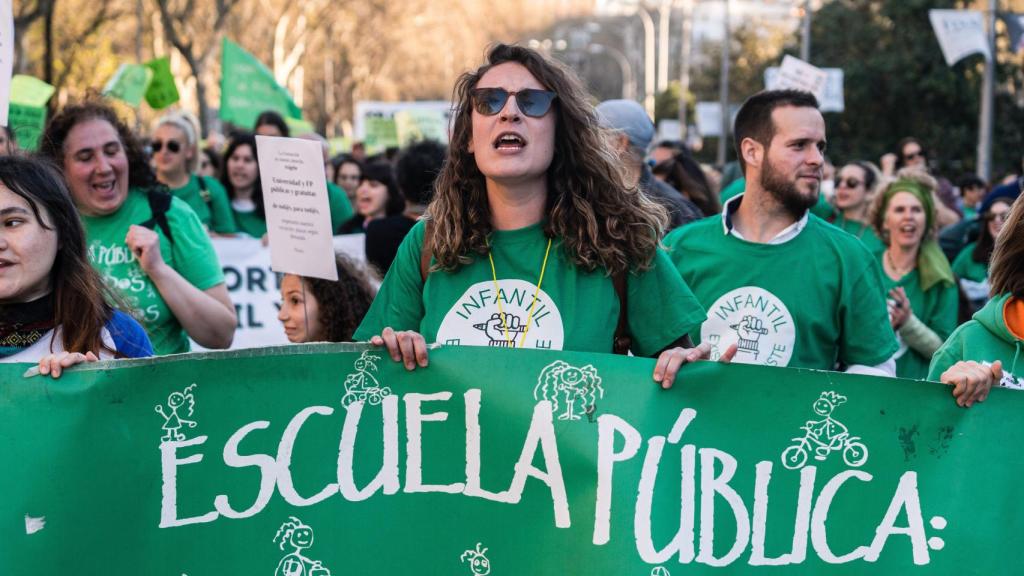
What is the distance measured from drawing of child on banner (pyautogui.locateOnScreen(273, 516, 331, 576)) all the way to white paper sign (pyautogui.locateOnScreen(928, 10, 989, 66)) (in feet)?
48.0

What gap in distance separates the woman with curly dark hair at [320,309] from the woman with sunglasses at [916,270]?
7.81 ft

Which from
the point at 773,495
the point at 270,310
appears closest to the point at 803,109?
the point at 773,495

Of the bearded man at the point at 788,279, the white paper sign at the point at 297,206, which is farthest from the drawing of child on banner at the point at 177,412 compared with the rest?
the bearded man at the point at 788,279

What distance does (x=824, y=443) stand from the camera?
3.33m

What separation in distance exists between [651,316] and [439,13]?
7491 cm

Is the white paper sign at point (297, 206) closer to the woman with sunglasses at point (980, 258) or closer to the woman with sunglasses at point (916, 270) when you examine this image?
the woman with sunglasses at point (916, 270)

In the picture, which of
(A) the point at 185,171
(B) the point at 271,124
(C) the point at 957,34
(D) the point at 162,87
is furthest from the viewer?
(C) the point at 957,34

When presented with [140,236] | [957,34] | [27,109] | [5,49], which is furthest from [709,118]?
[5,49]

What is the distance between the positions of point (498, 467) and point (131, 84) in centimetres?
1061

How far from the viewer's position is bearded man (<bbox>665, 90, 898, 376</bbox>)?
177 inches

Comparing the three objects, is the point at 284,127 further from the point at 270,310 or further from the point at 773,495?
the point at 773,495

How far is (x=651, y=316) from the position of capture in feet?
11.7

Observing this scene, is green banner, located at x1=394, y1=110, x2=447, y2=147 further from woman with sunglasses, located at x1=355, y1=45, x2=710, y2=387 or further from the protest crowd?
woman with sunglasses, located at x1=355, y1=45, x2=710, y2=387

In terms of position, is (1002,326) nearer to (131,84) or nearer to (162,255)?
(162,255)
